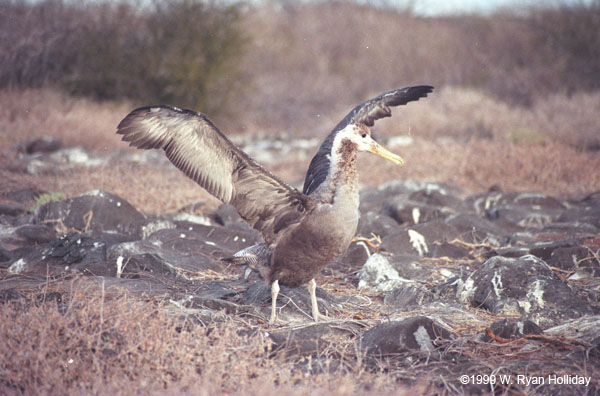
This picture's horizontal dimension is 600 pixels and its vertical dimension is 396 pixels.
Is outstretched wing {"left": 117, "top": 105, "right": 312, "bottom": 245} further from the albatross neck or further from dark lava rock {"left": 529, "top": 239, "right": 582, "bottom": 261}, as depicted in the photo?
dark lava rock {"left": 529, "top": 239, "right": 582, "bottom": 261}

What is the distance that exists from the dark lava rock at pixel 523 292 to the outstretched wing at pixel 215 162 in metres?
1.55

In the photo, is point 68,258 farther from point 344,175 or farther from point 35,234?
point 344,175

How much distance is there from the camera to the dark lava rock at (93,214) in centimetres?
699

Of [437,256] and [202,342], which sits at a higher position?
[202,342]

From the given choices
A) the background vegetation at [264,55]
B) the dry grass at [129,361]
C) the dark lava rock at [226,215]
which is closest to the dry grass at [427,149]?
the dark lava rock at [226,215]

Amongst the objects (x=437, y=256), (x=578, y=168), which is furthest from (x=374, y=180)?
(x=437, y=256)

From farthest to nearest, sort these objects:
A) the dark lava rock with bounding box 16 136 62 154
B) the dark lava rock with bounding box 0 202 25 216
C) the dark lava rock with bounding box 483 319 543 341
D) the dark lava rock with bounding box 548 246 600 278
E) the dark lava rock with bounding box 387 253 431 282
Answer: the dark lava rock with bounding box 16 136 62 154
the dark lava rock with bounding box 0 202 25 216
the dark lava rock with bounding box 387 253 431 282
the dark lava rock with bounding box 548 246 600 278
the dark lava rock with bounding box 483 319 543 341

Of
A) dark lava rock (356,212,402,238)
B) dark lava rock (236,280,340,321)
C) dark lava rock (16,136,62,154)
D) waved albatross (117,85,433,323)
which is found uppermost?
waved albatross (117,85,433,323)

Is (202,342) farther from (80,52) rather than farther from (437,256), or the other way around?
(80,52)

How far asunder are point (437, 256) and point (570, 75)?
15.7 meters

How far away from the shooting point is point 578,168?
1097 centimetres

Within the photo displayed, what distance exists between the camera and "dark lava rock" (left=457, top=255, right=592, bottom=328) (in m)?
4.43

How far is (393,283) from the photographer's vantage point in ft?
17.4

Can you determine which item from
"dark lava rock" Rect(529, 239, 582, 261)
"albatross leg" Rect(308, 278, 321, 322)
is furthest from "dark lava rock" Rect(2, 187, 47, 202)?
"dark lava rock" Rect(529, 239, 582, 261)
